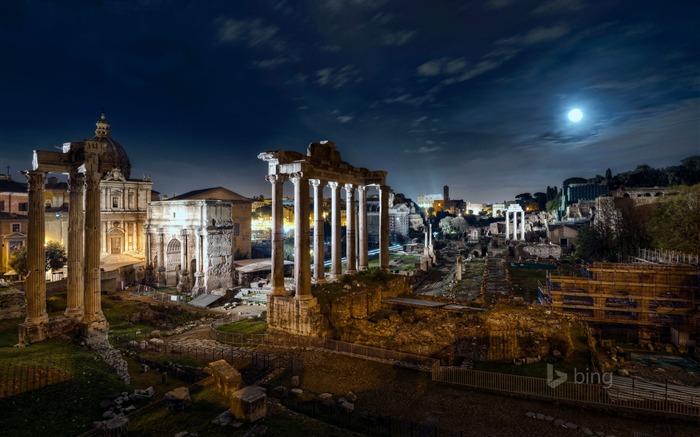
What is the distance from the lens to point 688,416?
423 inches

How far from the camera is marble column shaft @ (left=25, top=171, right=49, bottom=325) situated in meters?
15.9

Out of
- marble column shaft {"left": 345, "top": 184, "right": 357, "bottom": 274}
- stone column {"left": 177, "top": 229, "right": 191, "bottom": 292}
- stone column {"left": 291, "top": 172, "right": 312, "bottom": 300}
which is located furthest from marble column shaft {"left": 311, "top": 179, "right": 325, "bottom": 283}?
stone column {"left": 177, "top": 229, "right": 191, "bottom": 292}

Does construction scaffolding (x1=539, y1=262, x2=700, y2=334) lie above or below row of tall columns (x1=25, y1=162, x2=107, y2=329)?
below

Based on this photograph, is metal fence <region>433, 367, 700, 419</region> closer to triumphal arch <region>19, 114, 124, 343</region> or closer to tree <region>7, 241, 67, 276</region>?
triumphal arch <region>19, 114, 124, 343</region>

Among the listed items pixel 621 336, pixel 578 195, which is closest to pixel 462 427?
pixel 621 336

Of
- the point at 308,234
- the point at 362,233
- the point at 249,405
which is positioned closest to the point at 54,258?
the point at 362,233

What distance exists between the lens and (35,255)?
52.9ft

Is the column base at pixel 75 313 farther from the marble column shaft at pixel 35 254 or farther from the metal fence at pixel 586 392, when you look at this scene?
the metal fence at pixel 586 392

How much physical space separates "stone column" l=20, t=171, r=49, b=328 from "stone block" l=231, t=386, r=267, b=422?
469 inches

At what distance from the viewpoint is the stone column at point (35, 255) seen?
52.1ft

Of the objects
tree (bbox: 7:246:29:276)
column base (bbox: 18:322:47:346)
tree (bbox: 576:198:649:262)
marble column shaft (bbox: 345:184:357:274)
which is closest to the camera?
column base (bbox: 18:322:47:346)

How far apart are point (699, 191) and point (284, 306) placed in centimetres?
3729

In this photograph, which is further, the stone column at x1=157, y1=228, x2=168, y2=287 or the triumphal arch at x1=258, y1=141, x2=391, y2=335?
the stone column at x1=157, y1=228, x2=168, y2=287

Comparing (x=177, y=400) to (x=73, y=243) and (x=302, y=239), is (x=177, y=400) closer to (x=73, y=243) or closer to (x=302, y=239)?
(x=302, y=239)
